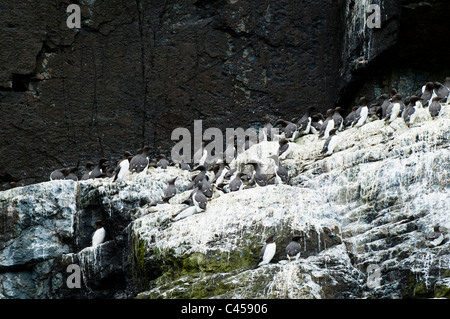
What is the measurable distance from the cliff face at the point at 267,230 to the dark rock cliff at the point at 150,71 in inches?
128

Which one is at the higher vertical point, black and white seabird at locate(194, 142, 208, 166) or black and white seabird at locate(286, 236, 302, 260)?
black and white seabird at locate(194, 142, 208, 166)

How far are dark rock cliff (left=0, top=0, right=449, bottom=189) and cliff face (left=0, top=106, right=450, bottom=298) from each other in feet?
10.7

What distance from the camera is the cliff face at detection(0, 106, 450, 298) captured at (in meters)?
12.5

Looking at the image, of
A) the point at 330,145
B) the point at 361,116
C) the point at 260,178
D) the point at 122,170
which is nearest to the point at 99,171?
the point at 122,170

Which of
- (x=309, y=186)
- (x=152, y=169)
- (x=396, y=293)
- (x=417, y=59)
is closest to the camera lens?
(x=396, y=293)

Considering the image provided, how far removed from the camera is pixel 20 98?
20266 mm

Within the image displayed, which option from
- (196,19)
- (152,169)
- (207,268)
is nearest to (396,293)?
(207,268)

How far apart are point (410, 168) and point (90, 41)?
30.2 ft

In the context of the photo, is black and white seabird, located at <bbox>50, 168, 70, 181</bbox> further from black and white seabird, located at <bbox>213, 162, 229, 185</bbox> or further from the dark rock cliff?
black and white seabird, located at <bbox>213, 162, 229, 185</bbox>

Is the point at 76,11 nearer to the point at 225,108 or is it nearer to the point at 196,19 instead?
the point at 196,19

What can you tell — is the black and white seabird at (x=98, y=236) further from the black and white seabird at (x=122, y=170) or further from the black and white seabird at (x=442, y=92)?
the black and white seabird at (x=442, y=92)

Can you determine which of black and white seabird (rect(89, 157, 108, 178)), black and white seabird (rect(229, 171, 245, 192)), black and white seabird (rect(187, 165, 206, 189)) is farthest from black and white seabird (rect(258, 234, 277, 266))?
black and white seabird (rect(89, 157, 108, 178))

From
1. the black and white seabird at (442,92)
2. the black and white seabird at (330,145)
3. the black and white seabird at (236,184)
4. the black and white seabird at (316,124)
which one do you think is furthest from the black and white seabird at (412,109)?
the black and white seabird at (236,184)

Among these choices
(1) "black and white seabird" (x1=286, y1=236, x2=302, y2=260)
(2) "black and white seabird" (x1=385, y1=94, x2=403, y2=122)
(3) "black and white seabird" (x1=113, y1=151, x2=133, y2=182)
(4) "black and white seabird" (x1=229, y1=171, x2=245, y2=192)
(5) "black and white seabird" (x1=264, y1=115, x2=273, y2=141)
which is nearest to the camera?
(1) "black and white seabird" (x1=286, y1=236, x2=302, y2=260)
